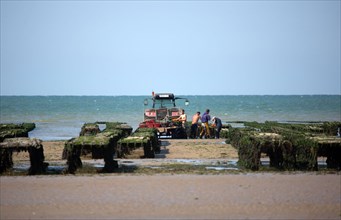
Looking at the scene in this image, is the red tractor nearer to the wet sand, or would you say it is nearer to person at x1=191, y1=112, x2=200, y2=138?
person at x1=191, y1=112, x2=200, y2=138

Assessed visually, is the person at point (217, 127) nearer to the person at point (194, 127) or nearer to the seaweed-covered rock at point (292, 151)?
the person at point (194, 127)

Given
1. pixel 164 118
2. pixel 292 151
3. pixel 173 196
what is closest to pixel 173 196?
pixel 173 196

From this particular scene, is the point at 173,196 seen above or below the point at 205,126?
below

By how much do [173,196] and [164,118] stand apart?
66.8ft

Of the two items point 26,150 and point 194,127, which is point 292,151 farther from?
point 194,127

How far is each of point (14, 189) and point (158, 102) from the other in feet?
70.0

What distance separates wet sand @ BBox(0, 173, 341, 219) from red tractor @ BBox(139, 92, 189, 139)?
1640 centimetres

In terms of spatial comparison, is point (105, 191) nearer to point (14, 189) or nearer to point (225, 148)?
point (14, 189)

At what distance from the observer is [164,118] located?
34.4 m

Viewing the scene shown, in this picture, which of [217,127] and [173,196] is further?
[217,127]

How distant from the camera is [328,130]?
3662cm

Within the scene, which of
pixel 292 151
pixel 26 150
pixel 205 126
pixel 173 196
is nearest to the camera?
pixel 173 196

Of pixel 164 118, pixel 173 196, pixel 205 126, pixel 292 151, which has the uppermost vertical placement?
pixel 164 118

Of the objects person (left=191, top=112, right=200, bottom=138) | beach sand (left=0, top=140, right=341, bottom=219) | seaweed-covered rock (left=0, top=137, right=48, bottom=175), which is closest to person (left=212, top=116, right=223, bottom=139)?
person (left=191, top=112, right=200, bottom=138)
